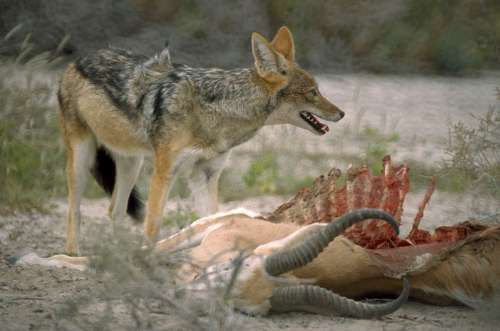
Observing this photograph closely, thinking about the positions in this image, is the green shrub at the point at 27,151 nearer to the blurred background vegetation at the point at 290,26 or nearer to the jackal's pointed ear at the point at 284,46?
the jackal's pointed ear at the point at 284,46

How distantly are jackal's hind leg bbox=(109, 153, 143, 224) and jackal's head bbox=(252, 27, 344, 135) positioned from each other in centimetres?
115

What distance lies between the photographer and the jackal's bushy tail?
24.0 feet

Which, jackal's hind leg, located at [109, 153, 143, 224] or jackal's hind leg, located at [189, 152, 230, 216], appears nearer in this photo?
jackal's hind leg, located at [189, 152, 230, 216]

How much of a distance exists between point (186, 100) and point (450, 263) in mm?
2484

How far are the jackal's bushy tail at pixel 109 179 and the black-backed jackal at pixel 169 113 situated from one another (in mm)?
10

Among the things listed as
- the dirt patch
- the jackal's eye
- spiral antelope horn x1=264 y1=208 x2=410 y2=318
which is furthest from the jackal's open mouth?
spiral antelope horn x1=264 y1=208 x2=410 y2=318

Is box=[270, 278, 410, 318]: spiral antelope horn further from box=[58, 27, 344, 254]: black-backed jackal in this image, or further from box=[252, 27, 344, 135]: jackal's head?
box=[252, 27, 344, 135]: jackal's head

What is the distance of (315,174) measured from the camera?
930 cm

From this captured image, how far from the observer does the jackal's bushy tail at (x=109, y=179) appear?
733cm

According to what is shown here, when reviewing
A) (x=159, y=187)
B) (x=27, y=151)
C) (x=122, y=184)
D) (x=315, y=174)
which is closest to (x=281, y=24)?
(x=315, y=174)

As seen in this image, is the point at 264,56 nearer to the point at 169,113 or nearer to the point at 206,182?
the point at 169,113

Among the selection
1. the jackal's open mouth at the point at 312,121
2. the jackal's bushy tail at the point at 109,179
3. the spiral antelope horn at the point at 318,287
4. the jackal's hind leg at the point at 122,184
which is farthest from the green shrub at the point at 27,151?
the spiral antelope horn at the point at 318,287

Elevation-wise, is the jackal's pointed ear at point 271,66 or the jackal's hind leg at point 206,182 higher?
the jackal's pointed ear at point 271,66

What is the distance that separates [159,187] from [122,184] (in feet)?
2.23
